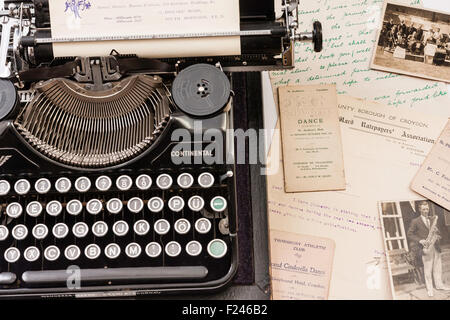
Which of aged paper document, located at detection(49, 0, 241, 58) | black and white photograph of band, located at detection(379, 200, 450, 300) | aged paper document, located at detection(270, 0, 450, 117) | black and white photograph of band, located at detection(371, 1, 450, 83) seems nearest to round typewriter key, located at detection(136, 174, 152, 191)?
aged paper document, located at detection(49, 0, 241, 58)

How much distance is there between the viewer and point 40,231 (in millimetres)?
1288

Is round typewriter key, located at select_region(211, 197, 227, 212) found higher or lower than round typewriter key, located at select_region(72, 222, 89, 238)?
higher

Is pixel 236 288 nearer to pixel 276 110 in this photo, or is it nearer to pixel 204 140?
pixel 204 140

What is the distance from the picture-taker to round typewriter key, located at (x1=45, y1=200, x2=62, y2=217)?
1.28 metres

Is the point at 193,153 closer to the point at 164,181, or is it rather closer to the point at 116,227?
the point at 164,181

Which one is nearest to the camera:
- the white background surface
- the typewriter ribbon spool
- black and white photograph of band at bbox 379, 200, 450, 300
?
the typewriter ribbon spool

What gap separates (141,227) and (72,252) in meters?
0.19

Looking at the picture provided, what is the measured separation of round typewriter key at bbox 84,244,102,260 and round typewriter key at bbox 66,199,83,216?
0.09m

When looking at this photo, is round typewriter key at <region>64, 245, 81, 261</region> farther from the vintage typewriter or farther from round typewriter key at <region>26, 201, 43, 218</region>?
round typewriter key at <region>26, 201, 43, 218</region>

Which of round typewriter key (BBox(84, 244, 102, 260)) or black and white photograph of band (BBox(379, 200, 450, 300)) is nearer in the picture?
round typewriter key (BBox(84, 244, 102, 260))

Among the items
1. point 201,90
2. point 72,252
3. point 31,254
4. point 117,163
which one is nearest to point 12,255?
point 31,254

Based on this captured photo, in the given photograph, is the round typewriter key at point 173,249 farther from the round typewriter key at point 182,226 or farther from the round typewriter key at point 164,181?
the round typewriter key at point 164,181

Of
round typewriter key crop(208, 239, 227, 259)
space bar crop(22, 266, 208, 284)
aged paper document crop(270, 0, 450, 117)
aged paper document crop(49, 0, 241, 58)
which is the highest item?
aged paper document crop(49, 0, 241, 58)
